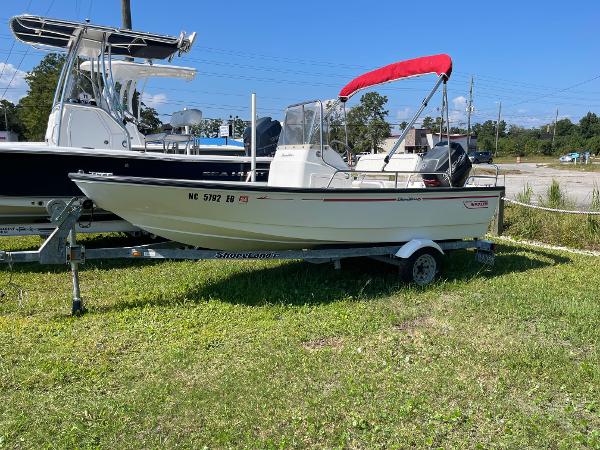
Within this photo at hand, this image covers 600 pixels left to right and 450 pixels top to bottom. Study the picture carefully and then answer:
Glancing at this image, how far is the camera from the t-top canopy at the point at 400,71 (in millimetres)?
6391

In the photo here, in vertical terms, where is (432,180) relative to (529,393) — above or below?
above

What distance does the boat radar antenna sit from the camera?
639cm

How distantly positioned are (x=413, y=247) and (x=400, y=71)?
2.37 m

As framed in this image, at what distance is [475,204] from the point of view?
6.59m

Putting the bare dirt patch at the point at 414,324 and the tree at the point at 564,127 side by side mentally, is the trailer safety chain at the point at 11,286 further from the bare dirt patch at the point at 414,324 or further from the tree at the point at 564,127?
the tree at the point at 564,127

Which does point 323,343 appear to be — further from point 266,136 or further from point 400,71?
point 266,136

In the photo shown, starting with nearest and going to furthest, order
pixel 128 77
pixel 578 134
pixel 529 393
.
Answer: pixel 529 393 < pixel 128 77 < pixel 578 134

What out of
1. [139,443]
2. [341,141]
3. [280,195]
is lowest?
[139,443]

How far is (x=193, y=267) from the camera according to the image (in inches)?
278

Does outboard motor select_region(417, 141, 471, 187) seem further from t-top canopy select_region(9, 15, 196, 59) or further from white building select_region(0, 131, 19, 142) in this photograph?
white building select_region(0, 131, 19, 142)

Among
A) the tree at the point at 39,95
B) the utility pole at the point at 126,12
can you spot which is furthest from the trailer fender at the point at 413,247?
the tree at the point at 39,95

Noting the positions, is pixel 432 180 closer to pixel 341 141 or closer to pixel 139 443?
pixel 341 141

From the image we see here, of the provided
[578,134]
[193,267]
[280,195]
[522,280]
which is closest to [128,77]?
[193,267]

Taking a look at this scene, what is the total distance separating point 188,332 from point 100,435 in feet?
5.49
